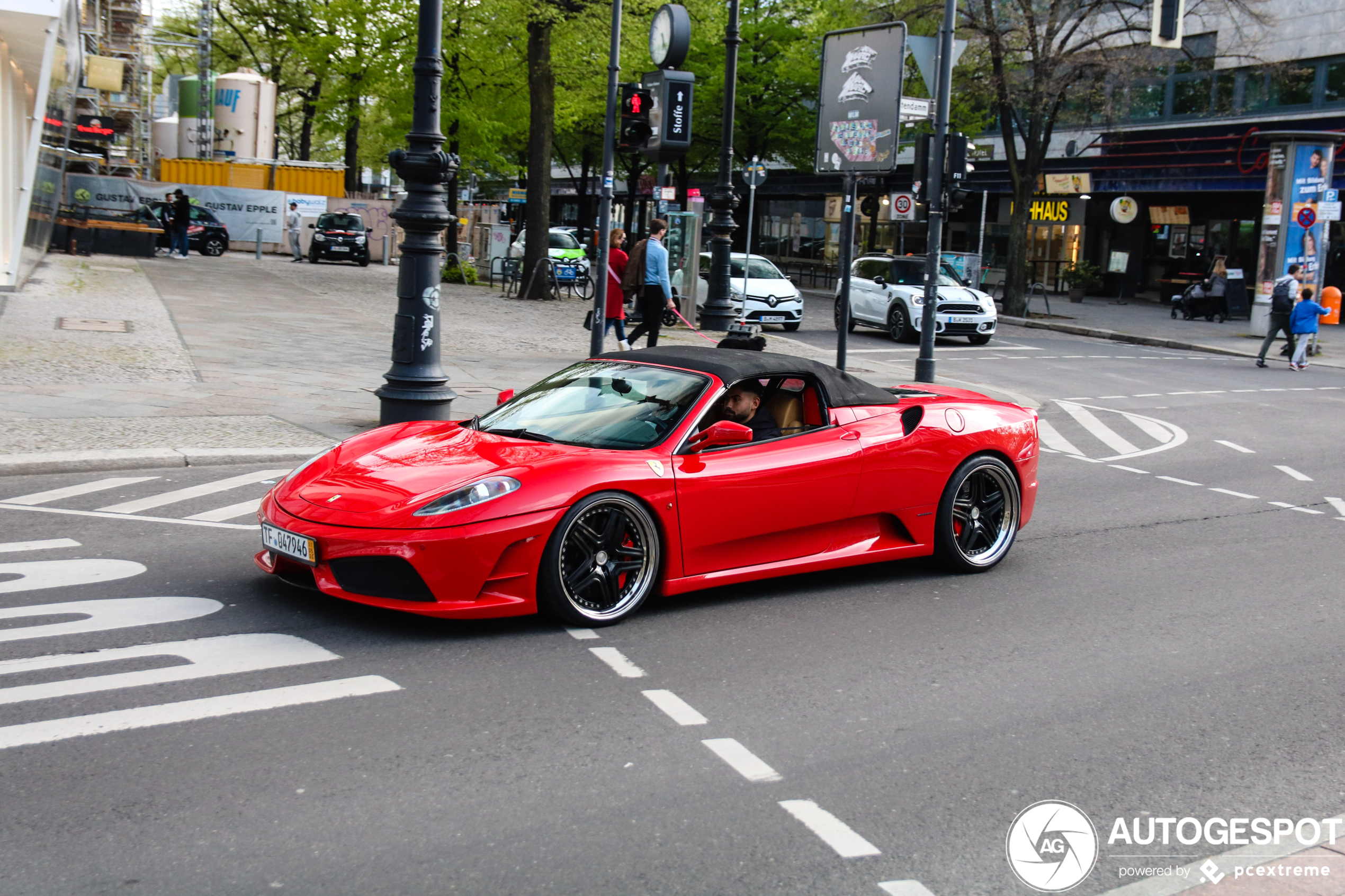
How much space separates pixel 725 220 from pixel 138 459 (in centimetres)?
1373

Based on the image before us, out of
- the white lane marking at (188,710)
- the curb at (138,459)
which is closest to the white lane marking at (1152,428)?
the curb at (138,459)

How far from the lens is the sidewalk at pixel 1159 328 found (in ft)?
89.2

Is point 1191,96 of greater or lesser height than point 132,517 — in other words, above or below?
above

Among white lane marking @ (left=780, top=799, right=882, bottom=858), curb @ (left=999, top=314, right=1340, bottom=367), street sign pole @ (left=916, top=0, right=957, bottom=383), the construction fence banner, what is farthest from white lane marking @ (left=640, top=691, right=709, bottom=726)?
the construction fence banner

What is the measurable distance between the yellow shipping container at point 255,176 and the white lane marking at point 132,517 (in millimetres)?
41344

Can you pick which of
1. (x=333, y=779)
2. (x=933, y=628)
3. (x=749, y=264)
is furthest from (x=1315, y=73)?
(x=333, y=779)

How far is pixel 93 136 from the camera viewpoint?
139ft

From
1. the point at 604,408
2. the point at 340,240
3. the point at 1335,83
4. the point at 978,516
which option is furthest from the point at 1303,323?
the point at 340,240

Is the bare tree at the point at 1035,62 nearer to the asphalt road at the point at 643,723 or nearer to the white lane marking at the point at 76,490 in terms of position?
the asphalt road at the point at 643,723

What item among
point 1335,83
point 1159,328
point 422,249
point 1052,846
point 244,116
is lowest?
point 1052,846

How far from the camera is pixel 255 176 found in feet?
158

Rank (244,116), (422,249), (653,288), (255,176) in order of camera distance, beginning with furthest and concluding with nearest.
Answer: (244,116) → (255,176) → (653,288) → (422,249)

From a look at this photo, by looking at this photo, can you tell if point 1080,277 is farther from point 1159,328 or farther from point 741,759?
A: point 741,759

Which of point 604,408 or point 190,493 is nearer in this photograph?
point 604,408
